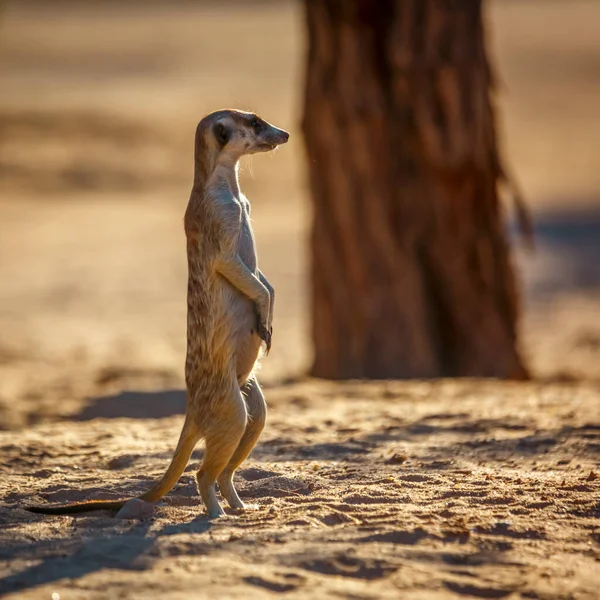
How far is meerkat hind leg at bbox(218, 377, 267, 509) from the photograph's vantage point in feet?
15.6

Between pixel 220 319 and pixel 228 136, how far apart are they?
79 cm

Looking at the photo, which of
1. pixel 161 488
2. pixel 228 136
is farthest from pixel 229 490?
pixel 228 136

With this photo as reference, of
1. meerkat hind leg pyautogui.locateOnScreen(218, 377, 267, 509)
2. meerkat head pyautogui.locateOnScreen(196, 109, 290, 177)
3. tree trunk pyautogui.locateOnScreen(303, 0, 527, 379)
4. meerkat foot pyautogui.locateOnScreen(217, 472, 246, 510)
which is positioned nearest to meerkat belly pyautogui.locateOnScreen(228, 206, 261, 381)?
meerkat hind leg pyautogui.locateOnScreen(218, 377, 267, 509)

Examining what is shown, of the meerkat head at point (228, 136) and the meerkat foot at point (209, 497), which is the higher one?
the meerkat head at point (228, 136)

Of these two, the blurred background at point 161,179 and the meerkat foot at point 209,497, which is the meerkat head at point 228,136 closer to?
the blurred background at point 161,179

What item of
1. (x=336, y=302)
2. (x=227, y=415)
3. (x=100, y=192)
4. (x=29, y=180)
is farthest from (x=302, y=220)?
(x=227, y=415)

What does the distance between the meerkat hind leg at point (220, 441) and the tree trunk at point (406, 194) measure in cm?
518

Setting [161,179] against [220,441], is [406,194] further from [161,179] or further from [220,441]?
[161,179]

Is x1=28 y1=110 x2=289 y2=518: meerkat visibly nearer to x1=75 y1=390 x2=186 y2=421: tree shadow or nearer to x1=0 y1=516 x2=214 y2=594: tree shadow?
x1=0 y1=516 x2=214 y2=594: tree shadow

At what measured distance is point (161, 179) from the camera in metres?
25.0

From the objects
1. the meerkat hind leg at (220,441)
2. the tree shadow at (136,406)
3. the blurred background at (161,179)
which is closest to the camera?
the meerkat hind leg at (220,441)

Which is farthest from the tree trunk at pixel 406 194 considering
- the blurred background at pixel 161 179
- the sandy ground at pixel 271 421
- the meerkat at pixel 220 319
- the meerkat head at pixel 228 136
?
the meerkat at pixel 220 319

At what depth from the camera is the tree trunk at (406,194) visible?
372 inches

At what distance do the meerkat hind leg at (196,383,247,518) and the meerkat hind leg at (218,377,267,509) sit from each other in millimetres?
166
